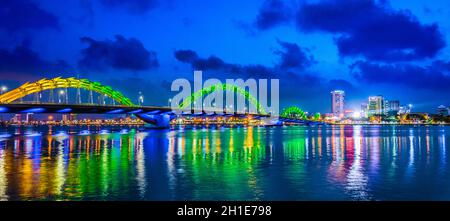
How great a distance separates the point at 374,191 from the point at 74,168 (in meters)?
15.7

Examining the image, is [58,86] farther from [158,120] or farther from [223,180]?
[223,180]

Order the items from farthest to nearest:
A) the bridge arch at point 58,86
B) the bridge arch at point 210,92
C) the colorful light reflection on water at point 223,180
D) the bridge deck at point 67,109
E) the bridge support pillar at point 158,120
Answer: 1. the bridge arch at point 210,92
2. the bridge support pillar at point 158,120
3. the bridge arch at point 58,86
4. the bridge deck at point 67,109
5. the colorful light reflection on water at point 223,180

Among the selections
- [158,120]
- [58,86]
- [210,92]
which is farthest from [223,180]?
[210,92]

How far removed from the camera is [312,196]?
55.6ft

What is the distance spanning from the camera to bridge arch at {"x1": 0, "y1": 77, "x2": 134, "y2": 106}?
9494 cm

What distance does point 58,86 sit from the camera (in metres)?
107

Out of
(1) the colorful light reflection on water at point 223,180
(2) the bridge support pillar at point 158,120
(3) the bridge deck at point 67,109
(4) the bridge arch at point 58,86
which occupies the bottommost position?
(1) the colorful light reflection on water at point 223,180

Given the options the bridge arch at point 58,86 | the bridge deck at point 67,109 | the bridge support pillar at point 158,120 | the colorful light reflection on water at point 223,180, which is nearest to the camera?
the colorful light reflection on water at point 223,180

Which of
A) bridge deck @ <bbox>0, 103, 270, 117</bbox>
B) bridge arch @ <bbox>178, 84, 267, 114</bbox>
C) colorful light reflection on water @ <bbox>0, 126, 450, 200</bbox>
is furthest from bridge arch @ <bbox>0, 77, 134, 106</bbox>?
colorful light reflection on water @ <bbox>0, 126, 450, 200</bbox>

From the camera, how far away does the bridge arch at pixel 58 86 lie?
311 ft

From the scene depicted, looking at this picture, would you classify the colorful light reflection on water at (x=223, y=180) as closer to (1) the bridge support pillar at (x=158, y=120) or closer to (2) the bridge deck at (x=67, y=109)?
(2) the bridge deck at (x=67, y=109)

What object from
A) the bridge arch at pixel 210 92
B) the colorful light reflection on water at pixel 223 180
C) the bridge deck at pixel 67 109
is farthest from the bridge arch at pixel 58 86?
the colorful light reflection on water at pixel 223 180

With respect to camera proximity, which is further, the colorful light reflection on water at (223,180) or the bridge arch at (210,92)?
the bridge arch at (210,92)
